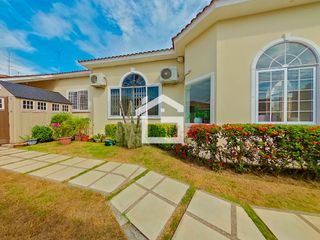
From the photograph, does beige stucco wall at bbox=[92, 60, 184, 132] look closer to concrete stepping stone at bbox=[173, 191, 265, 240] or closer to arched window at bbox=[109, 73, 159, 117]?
arched window at bbox=[109, 73, 159, 117]

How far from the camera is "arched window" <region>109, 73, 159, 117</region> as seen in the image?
8.22m

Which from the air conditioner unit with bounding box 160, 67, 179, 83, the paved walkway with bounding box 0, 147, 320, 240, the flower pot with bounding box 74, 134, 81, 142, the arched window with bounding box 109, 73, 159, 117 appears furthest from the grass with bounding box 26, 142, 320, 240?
the flower pot with bounding box 74, 134, 81, 142

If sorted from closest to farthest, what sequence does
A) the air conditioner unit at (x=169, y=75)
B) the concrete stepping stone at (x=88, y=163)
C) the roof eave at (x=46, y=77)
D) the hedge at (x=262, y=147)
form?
the hedge at (x=262, y=147), the concrete stepping stone at (x=88, y=163), the air conditioner unit at (x=169, y=75), the roof eave at (x=46, y=77)

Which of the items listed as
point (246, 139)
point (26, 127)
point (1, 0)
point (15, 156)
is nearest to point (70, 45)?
point (1, 0)

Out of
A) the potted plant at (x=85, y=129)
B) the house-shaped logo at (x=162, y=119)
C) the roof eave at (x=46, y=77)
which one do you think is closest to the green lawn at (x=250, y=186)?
the house-shaped logo at (x=162, y=119)

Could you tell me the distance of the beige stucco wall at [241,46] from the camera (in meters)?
4.36

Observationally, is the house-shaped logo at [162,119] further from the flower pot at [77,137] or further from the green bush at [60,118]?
the green bush at [60,118]

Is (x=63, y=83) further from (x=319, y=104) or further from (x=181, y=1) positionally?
(x=319, y=104)

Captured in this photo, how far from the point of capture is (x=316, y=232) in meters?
1.81

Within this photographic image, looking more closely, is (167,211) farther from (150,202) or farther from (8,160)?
(8,160)

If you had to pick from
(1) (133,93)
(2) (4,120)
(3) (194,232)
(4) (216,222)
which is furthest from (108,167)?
(2) (4,120)

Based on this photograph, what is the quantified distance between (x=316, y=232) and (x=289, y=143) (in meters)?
1.96

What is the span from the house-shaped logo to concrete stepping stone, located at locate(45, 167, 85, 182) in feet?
11.1

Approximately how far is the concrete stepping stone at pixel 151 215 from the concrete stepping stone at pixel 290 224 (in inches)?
54.6
